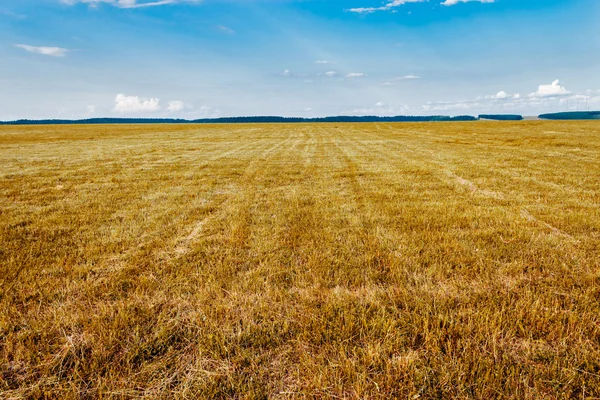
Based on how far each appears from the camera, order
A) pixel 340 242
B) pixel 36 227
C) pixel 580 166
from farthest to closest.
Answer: pixel 580 166
pixel 36 227
pixel 340 242

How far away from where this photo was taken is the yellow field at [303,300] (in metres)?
2.87

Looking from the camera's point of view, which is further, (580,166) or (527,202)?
(580,166)

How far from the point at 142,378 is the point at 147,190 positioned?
9810 millimetres

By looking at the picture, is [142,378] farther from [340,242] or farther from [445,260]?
[445,260]

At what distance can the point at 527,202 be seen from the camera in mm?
9258

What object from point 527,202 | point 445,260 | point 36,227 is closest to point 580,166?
point 527,202

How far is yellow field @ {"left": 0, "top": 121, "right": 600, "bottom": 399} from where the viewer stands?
287 cm

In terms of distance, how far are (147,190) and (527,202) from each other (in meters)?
12.5

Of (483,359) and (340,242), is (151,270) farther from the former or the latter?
(483,359)

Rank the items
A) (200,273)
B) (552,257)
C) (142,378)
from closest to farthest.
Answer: (142,378) → (200,273) → (552,257)

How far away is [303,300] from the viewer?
13.5 feet

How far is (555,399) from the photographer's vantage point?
2.61m

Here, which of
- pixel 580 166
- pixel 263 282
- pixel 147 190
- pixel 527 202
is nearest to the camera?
pixel 263 282

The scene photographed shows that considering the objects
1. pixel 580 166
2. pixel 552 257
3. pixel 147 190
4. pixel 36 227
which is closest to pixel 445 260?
pixel 552 257
